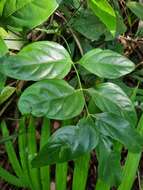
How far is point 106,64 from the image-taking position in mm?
906

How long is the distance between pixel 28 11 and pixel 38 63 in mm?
118

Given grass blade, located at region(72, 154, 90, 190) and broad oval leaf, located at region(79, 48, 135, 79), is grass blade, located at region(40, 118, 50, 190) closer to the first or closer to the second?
grass blade, located at region(72, 154, 90, 190)

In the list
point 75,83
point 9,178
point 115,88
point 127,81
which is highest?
point 115,88

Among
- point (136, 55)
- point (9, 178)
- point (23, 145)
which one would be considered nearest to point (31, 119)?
point (23, 145)

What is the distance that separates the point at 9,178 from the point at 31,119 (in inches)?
7.5

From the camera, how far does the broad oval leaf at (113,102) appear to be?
872 millimetres

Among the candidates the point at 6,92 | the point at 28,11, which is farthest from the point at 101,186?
the point at 28,11

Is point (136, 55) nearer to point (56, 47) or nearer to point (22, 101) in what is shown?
point (56, 47)

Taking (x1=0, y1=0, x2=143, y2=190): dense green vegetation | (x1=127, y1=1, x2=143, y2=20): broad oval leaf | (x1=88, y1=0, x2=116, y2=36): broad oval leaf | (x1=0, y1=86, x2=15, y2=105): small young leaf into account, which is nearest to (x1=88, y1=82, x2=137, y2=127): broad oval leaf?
(x1=0, y1=0, x2=143, y2=190): dense green vegetation

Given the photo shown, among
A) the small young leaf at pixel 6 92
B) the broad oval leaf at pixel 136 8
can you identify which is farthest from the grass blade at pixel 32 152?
the broad oval leaf at pixel 136 8

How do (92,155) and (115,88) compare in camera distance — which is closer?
(115,88)

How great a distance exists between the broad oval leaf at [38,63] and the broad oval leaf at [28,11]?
68 mm

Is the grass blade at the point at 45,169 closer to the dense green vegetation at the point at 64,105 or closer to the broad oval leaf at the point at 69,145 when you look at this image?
the dense green vegetation at the point at 64,105

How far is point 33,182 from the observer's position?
1.06 m
